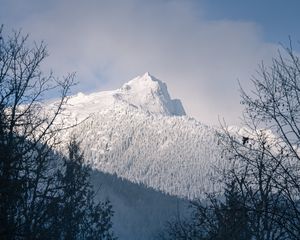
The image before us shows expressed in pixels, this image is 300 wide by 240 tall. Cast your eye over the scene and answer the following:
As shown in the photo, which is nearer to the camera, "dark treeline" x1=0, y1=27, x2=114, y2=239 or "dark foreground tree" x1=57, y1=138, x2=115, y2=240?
"dark treeline" x1=0, y1=27, x2=114, y2=239

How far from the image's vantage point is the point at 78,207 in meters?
24.1

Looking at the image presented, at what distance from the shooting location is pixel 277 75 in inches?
366

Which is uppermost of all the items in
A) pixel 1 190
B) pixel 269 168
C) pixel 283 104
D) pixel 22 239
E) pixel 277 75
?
pixel 277 75

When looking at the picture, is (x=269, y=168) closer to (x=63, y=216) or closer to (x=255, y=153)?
(x=255, y=153)

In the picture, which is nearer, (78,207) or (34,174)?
(34,174)

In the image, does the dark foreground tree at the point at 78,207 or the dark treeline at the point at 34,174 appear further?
the dark foreground tree at the point at 78,207

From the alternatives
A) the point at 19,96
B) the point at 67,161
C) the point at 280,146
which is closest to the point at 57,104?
the point at 19,96

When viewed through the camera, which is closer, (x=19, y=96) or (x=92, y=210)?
(x=19, y=96)

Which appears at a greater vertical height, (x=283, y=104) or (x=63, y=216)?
(x=283, y=104)

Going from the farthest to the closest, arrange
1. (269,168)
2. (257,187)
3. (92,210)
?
(92,210) < (257,187) < (269,168)

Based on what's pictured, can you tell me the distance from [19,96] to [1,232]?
228 inches

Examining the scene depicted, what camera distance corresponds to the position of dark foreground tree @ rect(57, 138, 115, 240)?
2195 cm

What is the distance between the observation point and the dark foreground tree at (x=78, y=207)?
Result: 72.0 ft

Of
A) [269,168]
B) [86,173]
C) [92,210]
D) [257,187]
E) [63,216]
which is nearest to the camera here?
[269,168]
